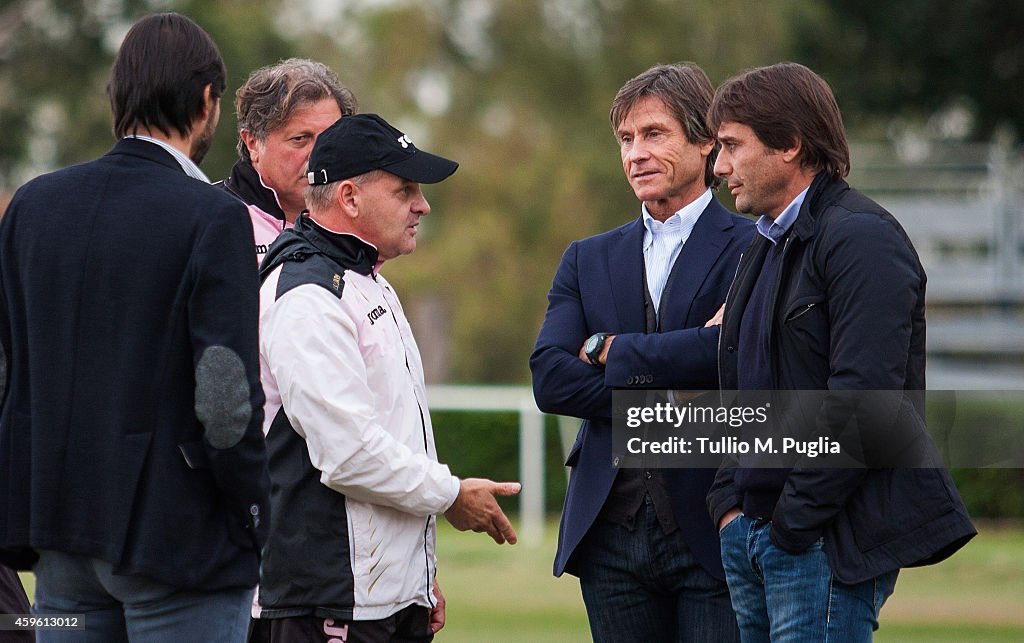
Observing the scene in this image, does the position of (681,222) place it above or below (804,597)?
above

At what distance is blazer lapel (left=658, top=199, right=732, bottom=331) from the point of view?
12.5 ft

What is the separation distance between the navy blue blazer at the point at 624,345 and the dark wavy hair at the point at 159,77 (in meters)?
1.34

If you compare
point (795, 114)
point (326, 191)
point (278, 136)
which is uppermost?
point (278, 136)

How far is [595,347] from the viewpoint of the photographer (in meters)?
3.84

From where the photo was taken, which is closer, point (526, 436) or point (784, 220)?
point (784, 220)

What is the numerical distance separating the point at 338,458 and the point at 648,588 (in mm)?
952

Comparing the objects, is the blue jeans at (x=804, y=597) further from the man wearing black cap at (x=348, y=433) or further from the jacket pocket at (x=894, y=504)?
the man wearing black cap at (x=348, y=433)

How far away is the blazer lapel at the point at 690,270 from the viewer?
151 inches

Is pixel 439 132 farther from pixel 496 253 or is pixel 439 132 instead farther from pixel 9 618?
pixel 9 618

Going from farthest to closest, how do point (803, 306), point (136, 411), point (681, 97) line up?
point (681, 97) < point (803, 306) < point (136, 411)

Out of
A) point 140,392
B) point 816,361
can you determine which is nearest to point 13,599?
point 140,392

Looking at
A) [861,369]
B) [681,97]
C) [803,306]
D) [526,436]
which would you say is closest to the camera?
[861,369]

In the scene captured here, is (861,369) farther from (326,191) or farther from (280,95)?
(280,95)

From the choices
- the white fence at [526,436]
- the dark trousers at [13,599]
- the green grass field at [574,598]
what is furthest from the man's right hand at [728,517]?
the white fence at [526,436]
